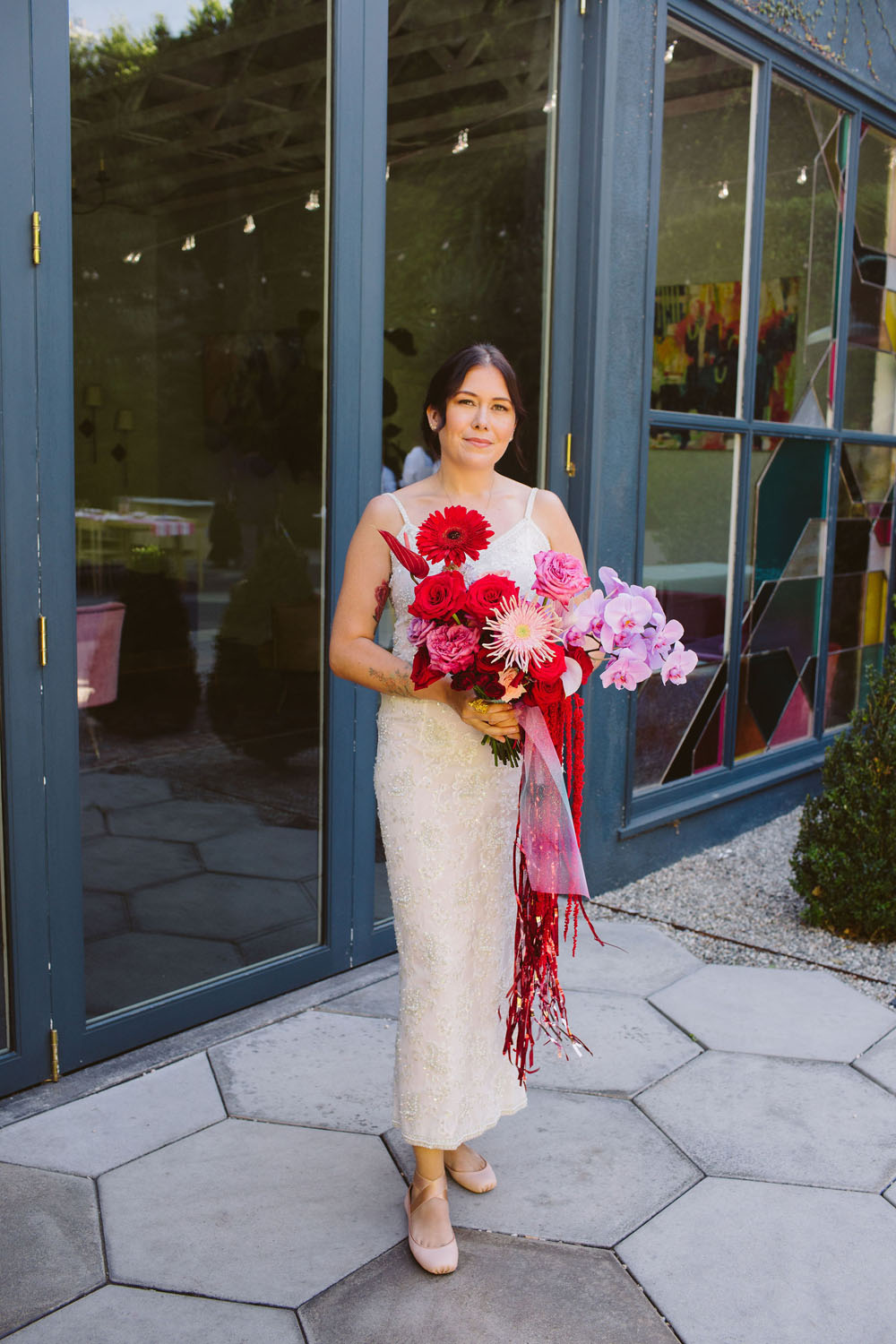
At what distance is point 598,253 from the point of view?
13.3 ft

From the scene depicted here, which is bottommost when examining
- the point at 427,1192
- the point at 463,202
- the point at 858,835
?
the point at 427,1192

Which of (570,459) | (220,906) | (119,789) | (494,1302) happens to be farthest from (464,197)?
(494,1302)

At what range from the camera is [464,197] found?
29.2 ft

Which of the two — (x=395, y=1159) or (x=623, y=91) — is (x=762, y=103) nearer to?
(x=623, y=91)

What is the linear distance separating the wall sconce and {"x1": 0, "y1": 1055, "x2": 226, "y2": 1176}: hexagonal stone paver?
9020mm

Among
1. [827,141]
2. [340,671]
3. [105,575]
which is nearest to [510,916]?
[340,671]

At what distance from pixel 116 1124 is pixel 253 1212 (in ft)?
1.66

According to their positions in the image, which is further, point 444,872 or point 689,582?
point 689,582

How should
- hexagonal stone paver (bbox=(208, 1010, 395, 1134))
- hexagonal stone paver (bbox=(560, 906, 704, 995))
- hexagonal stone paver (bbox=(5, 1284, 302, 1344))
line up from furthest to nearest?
1. hexagonal stone paver (bbox=(560, 906, 704, 995))
2. hexagonal stone paver (bbox=(208, 1010, 395, 1134))
3. hexagonal stone paver (bbox=(5, 1284, 302, 1344))

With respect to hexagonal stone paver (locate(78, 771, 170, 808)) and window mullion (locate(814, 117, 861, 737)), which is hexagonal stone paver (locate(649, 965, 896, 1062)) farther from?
hexagonal stone paver (locate(78, 771, 170, 808))

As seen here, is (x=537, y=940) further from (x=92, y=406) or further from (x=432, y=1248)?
(x=92, y=406)

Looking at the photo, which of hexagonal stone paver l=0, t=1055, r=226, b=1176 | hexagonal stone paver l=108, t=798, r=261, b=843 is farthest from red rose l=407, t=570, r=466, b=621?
hexagonal stone paver l=108, t=798, r=261, b=843

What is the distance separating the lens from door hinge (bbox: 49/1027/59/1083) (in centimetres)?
287

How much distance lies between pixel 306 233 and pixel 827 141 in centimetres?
591
